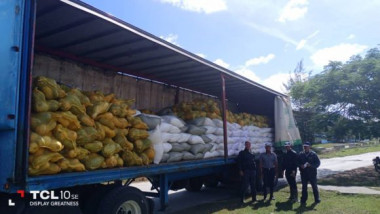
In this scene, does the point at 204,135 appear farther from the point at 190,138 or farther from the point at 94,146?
the point at 94,146

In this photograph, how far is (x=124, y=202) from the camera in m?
4.59

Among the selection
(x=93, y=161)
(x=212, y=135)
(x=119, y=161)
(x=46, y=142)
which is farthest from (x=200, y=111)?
(x=46, y=142)

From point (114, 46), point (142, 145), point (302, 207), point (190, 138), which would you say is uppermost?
point (114, 46)

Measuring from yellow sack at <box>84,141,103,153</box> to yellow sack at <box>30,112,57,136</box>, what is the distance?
64 cm

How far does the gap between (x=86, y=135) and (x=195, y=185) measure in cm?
590

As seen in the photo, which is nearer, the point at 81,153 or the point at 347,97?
the point at 81,153

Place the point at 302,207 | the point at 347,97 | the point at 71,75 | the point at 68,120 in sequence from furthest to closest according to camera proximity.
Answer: the point at 347,97 → the point at 302,207 → the point at 71,75 → the point at 68,120

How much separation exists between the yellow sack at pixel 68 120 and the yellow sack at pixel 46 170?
0.54 metres

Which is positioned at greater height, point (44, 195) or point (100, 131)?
point (100, 131)

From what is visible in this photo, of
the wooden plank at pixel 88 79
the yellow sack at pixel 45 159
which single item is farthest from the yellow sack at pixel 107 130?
the wooden plank at pixel 88 79

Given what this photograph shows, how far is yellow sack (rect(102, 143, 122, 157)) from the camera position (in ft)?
14.5

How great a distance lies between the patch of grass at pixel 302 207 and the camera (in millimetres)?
7105

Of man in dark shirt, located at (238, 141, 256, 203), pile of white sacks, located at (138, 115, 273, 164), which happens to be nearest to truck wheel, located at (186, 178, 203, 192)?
man in dark shirt, located at (238, 141, 256, 203)

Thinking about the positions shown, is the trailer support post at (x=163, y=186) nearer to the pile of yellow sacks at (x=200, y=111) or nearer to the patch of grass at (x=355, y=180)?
the pile of yellow sacks at (x=200, y=111)
